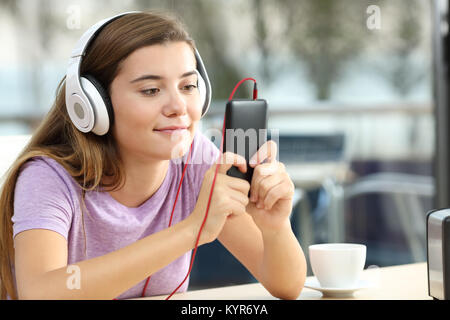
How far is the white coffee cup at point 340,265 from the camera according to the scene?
955mm

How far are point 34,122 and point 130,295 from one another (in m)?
2.08

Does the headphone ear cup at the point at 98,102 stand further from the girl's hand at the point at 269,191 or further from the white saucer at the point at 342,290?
the white saucer at the point at 342,290

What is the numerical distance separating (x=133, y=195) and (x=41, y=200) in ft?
0.75

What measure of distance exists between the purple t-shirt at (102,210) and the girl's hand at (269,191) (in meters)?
0.25

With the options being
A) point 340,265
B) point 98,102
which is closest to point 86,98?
point 98,102

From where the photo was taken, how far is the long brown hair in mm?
983

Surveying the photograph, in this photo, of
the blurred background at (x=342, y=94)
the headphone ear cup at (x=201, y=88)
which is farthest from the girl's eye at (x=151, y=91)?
the blurred background at (x=342, y=94)

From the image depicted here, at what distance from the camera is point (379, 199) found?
333 centimetres

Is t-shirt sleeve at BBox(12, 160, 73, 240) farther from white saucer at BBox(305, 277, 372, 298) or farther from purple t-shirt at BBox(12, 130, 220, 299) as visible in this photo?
white saucer at BBox(305, 277, 372, 298)

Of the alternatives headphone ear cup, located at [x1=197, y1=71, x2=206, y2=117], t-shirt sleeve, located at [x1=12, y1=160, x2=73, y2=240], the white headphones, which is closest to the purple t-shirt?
t-shirt sleeve, located at [x1=12, y1=160, x2=73, y2=240]

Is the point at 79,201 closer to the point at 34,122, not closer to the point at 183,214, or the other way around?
the point at 183,214

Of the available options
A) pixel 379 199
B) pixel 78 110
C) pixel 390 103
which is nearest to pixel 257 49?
pixel 390 103

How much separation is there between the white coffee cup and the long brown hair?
0.40 m

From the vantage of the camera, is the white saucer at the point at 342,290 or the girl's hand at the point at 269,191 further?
the white saucer at the point at 342,290
